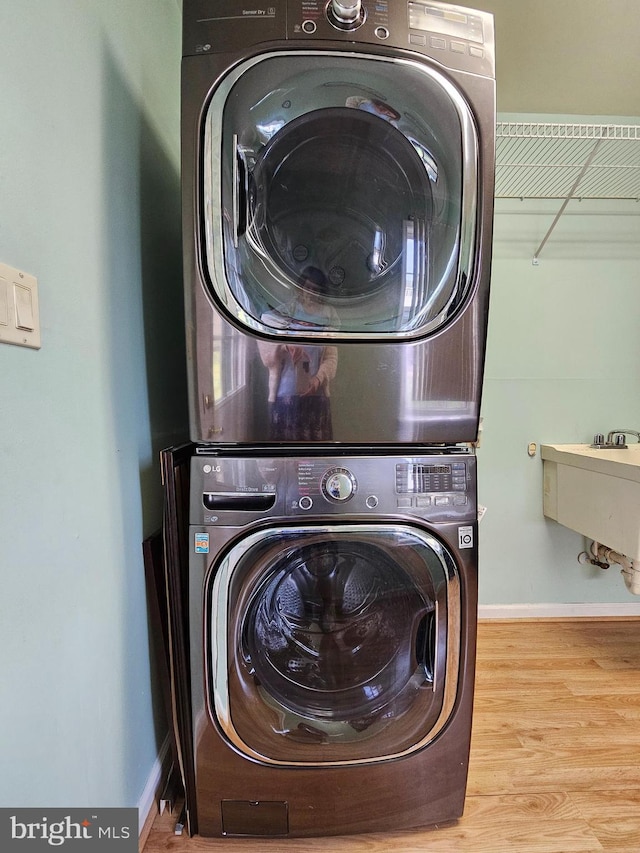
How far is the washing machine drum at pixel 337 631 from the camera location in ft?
3.36

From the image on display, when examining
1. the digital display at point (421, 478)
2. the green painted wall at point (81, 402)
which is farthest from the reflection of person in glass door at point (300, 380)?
the green painted wall at point (81, 402)

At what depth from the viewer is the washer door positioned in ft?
3.22

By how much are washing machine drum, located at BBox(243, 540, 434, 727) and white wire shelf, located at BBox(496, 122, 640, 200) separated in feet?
5.91

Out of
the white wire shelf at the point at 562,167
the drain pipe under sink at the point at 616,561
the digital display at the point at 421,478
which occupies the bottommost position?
the drain pipe under sink at the point at 616,561

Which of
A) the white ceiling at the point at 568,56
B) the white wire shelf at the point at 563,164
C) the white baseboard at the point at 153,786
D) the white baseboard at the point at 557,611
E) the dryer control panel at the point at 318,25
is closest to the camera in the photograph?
the dryer control panel at the point at 318,25

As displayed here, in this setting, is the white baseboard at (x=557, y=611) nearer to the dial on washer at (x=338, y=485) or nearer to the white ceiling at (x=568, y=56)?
the dial on washer at (x=338, y=485)

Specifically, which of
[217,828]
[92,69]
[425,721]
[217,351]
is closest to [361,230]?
[217,351]

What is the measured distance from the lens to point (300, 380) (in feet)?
3.32

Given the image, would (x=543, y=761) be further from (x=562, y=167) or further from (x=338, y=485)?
(x=562, y=167)

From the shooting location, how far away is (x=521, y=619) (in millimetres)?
2109

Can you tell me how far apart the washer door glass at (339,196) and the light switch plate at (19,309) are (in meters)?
0.38

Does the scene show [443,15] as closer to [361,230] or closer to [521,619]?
[361,230]

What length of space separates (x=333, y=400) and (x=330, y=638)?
55 cm

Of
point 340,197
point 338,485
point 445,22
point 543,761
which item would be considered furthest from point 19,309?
point 543,761
